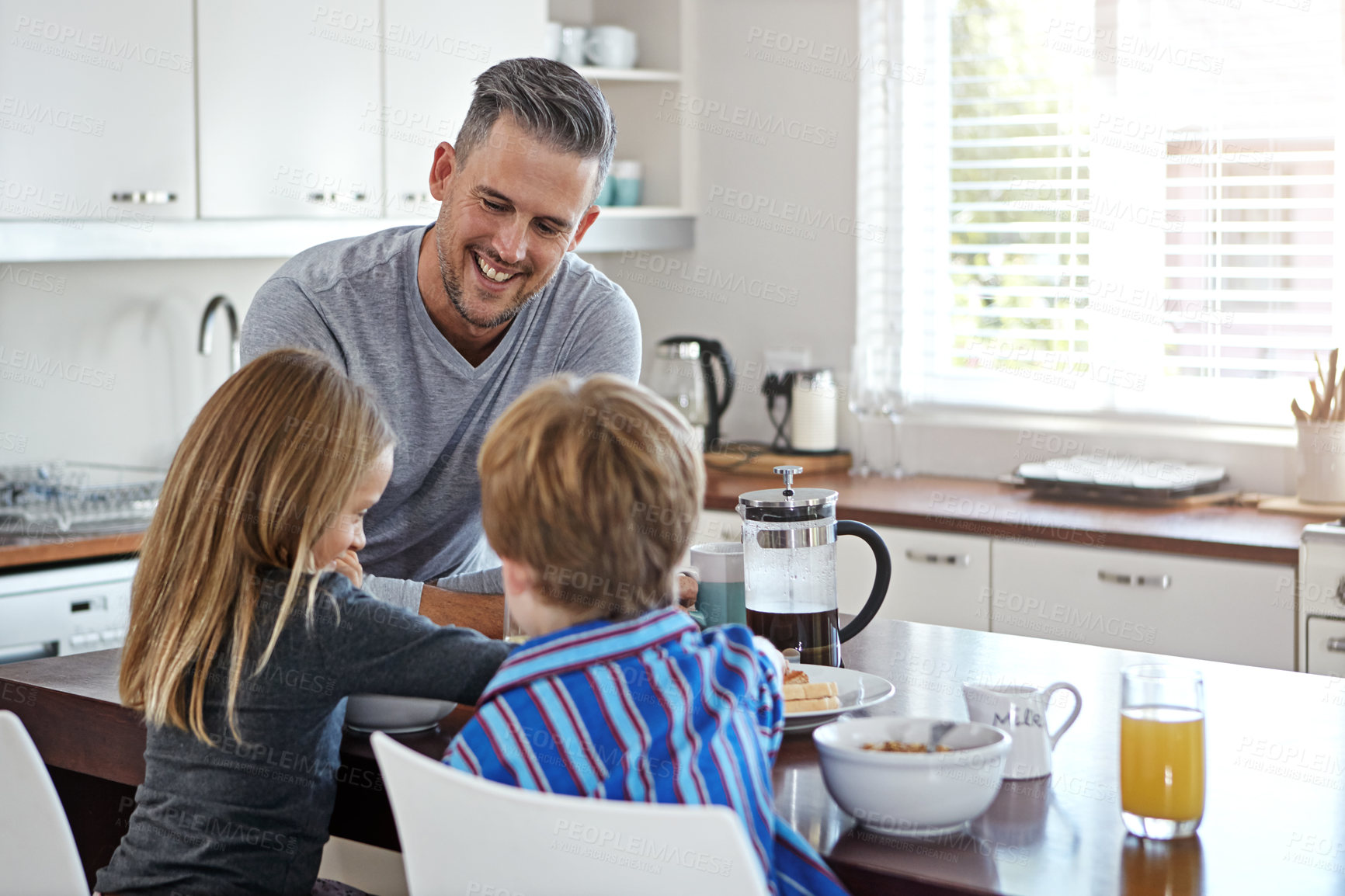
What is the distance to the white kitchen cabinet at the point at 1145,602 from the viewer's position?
2.64 metres

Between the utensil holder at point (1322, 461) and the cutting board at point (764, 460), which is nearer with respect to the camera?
the utensil holder at point (1322, 461)

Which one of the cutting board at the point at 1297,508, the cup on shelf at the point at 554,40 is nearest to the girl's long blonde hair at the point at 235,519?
the cutting board at the point at 1297,508

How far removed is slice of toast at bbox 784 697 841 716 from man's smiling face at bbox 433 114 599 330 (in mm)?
746

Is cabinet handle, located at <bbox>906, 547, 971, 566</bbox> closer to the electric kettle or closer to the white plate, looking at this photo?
the electric kettle

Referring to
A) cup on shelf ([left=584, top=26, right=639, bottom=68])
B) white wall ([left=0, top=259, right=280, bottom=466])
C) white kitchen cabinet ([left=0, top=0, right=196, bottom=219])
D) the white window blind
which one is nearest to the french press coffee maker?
white kitchen cabinet ([left=0, top=0, right=196, bottom=219])

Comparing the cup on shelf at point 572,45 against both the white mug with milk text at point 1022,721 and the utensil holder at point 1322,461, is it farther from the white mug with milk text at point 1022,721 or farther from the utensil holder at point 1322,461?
the white mug with milk text at point 1022,721

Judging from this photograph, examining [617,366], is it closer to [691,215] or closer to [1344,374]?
[1344,374]

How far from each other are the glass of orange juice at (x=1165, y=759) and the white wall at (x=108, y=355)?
271 centimetres

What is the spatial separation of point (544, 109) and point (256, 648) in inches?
32.0

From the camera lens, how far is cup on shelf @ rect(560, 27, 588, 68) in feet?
12.5

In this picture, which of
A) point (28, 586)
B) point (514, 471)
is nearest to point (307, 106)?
point (28, 586)

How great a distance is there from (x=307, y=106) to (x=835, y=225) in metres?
1.44

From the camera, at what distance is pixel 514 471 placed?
1123 millimetres

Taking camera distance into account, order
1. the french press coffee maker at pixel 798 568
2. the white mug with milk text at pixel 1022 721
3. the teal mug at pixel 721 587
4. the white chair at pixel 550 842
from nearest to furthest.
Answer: the white chair at pixel 550 842 → the white mug with milk text at pixel 1022 721 → the french press coffee maker at pixel 798 568 → the teal mug at pixel 721 587
